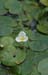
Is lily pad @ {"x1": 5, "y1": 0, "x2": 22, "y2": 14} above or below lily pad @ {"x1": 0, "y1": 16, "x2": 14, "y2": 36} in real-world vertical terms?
above

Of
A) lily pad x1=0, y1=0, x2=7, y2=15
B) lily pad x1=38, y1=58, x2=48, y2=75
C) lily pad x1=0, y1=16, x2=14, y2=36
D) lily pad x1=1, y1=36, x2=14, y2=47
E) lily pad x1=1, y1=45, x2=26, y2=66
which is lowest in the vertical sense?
lily pad x1=38, y1=58, x2=48, y2=75

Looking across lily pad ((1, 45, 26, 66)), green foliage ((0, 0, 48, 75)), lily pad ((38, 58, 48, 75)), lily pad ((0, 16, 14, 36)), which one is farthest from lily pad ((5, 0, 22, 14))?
lily pad ((38, 58, 48, 75))

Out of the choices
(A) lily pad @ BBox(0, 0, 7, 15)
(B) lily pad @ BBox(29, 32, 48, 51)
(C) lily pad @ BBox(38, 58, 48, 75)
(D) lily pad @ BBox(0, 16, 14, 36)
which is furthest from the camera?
(A) lily pad @ BBox(0, 0, 7, 15)

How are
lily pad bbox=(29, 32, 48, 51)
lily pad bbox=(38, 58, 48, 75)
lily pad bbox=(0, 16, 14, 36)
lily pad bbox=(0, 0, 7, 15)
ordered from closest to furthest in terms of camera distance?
1. lily pad bbox=(38, 58, 48, 75)
2. lily pad bbox=(29, 32, 48, 51)
3. lily pad bbox=(0, 16, 14, 36)
4. lily pad bbox=(0, 0, 7, 15)

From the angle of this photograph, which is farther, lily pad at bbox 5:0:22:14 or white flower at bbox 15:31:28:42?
lily pad at bbox 5:0:22:14

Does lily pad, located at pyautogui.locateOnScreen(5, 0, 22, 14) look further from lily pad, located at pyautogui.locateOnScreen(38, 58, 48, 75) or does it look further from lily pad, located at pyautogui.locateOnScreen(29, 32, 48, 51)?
lily pad, located at pyautogui.locateOnScreen(38, 58, 48, 75)

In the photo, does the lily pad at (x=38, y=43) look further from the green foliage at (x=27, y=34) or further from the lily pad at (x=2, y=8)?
the lily pad at (x=2, y=8)

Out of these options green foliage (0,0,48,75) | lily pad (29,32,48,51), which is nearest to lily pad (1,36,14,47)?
green foliage (0,0,48,75)

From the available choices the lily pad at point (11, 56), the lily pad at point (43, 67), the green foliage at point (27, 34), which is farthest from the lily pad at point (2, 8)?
the lily pad at point (43, 67)

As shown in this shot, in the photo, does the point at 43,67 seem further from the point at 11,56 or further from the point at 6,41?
the point at 6,41
